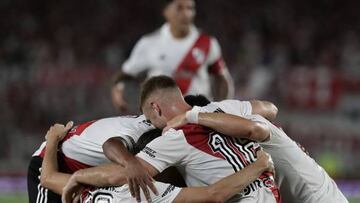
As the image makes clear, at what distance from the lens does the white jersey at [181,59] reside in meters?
8.05

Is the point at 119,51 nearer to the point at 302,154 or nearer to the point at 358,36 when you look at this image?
the point at 358,36

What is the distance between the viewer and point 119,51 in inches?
561

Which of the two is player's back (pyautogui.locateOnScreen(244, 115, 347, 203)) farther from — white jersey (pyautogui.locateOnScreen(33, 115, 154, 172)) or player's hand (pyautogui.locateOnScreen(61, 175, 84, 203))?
player's hand (pyautogui.locateOnScreen(61, 175, 84, 203))

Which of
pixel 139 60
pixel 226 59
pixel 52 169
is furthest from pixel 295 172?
pixel 226 59

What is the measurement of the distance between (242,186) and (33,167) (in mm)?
1415

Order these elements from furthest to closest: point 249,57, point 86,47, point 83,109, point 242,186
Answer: point 86,47 < point 249,57 < point 83,109 < point 242,186

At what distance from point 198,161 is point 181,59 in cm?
412

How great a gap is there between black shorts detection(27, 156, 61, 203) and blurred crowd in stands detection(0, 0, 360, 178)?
20.9 ft

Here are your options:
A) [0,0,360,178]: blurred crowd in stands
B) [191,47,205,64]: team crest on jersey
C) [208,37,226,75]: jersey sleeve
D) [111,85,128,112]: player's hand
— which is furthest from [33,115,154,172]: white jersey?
[0,0,360,178]: blurred crowd in stands

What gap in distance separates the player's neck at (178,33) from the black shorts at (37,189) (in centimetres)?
350

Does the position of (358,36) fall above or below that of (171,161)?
below

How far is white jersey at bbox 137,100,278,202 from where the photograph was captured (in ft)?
13.1

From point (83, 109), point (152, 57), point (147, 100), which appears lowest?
point (83, 109)

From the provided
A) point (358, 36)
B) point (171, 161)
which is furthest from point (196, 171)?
point (358, 36)
